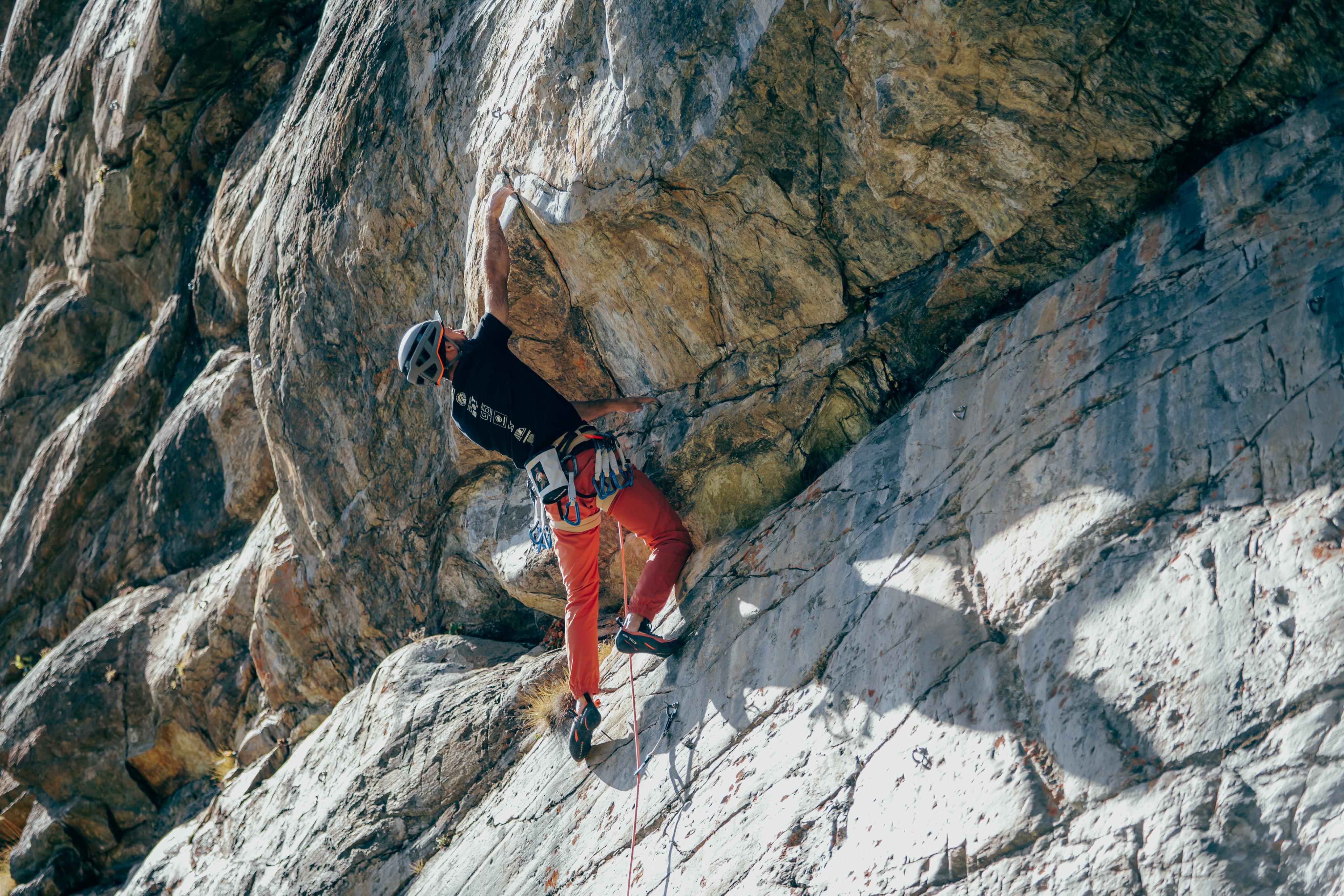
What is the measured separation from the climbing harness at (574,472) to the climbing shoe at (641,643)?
0.75 m

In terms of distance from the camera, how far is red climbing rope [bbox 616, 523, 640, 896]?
501 cm

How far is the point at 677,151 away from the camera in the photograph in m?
5.32

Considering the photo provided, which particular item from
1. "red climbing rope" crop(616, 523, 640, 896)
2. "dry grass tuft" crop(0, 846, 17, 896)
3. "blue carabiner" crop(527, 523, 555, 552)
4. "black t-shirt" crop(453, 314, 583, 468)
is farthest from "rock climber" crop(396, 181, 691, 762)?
"dry grass tuft" crop(0, 846, 17, 896)

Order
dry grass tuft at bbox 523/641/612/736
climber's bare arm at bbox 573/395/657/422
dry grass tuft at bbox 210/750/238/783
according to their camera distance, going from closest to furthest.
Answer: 1. dry grass tuft at bbox 523/641/612/736
2. climber's bare arm at bbox 573/395/657/422
3. dry grass tuft at bbox 210/750/238/783

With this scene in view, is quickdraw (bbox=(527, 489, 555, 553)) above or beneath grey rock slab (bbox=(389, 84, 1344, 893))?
above

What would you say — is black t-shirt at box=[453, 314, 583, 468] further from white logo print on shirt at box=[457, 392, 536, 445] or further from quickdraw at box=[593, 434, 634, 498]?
quickdraw at box=[593, 434, 634, 498]

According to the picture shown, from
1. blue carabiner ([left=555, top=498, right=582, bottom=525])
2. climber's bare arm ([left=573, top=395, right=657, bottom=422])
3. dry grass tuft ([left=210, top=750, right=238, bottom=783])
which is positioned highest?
climber's bare arm ([left=573, top=395, right=657, bottom=422])

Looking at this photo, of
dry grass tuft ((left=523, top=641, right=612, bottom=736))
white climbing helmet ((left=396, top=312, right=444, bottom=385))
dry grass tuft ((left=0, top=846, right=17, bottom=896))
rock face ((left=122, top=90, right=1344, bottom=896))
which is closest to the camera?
rock face ((left=122, top=90, right=1344, bottom=896))

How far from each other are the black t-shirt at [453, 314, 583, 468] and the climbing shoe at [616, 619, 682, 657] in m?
1.34

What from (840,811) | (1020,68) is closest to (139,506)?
(840,811)

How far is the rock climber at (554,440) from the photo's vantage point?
582cm

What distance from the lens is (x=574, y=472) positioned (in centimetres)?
584

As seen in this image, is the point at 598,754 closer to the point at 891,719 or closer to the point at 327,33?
the point at 891,719

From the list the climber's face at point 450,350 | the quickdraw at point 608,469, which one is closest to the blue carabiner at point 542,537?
the quickdraw at point 608,469
